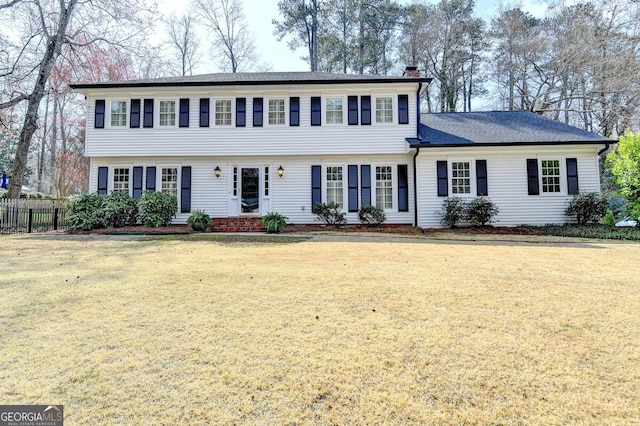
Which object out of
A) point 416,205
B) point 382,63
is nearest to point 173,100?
point 416,205

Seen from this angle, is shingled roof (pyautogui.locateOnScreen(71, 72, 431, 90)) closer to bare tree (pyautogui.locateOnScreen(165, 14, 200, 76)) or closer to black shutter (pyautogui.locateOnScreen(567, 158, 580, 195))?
black shutter (pyautogui.locateOnScreen(567, 158, 580, 195))

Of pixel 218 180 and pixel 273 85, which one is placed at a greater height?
pixel 273 85

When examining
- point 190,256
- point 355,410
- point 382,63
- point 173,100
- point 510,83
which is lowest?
point 355,410

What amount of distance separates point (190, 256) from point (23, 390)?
5176mm

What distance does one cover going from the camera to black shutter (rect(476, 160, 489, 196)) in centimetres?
1362

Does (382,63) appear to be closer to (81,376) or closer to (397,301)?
(397,301)

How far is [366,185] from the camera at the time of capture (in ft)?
47.0

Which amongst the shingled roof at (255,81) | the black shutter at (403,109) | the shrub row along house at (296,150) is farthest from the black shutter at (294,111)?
the black shutter at (403,109)

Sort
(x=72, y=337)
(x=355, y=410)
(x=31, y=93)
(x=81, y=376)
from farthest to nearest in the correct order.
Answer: (x=31, y=93), (x=72, y=337), (x=81, y=376), (x=355, y=410)

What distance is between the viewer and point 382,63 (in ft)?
85.3

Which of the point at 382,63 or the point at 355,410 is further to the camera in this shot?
the point at 382,63

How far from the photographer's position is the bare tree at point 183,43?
90.4 feet

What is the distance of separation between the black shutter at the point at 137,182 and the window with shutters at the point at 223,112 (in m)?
4.19

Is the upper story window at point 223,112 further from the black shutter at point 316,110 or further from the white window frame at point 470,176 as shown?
the white window frame at point 470,176
